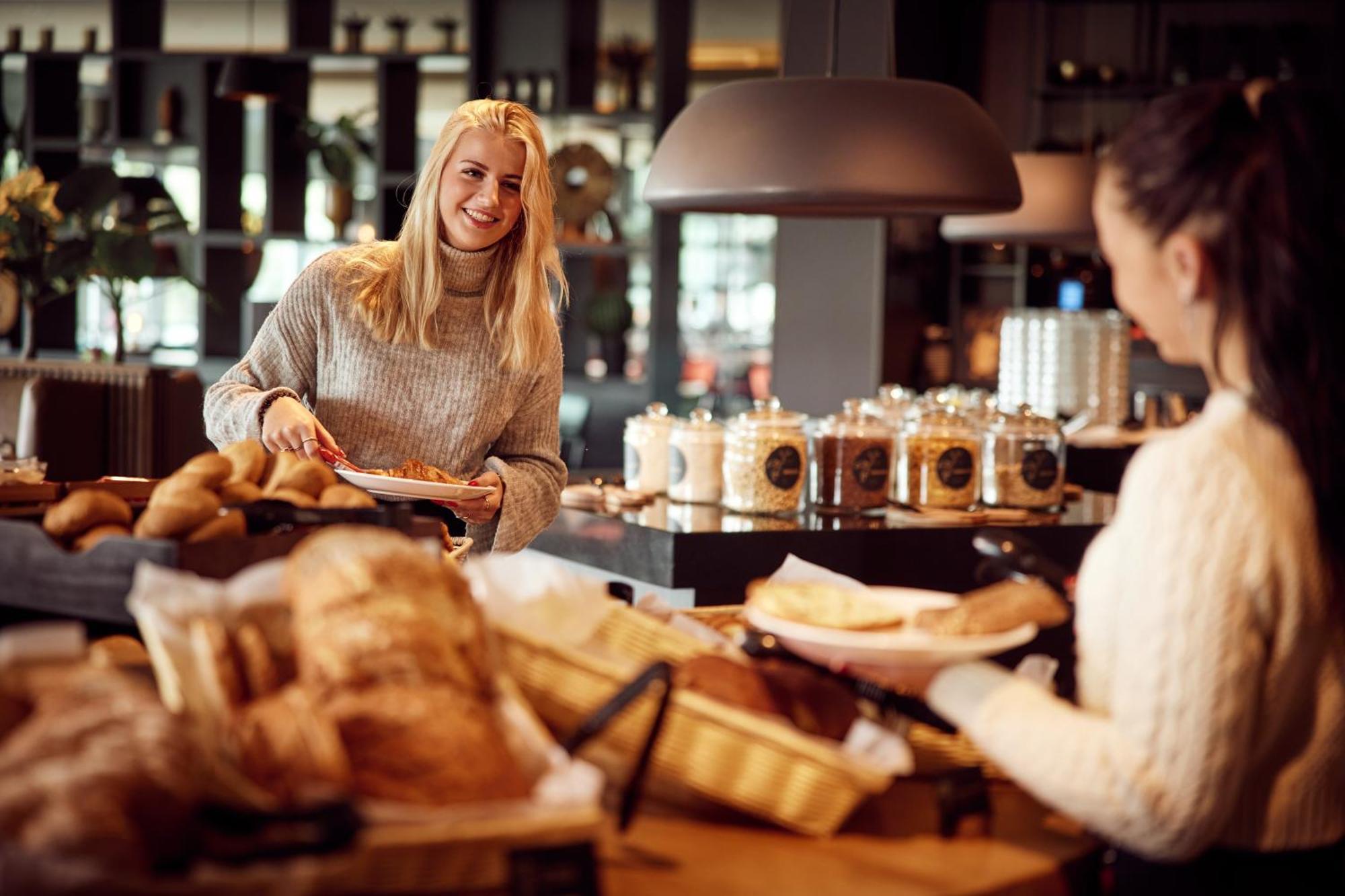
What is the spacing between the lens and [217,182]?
776 cm

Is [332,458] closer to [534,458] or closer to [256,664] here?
[534,458]

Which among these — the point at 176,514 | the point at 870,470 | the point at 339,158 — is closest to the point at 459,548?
the point at 176,514

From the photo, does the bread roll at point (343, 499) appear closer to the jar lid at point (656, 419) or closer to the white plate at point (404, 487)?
the white plate at point (404, 487)

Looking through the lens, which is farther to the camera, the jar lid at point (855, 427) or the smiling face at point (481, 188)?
the jar lid at point (855, 427)

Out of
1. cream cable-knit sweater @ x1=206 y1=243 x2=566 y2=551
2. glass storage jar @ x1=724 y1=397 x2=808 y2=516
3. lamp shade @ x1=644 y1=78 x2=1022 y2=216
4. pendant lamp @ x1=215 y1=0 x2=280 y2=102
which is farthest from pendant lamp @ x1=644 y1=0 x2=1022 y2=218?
pendant lamp @ x1=215 y1=0 x2=280 y2=102

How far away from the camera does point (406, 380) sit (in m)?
2.47

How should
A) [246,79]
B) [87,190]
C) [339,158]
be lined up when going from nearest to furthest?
[87,190]
[246,79]
[339,158]

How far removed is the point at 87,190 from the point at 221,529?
16.5ft

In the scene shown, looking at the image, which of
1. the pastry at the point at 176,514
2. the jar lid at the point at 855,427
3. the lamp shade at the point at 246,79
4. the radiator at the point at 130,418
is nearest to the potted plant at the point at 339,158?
the lamp shade at the point at 246,79

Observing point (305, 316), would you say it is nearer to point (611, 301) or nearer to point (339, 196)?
point (611, 301)

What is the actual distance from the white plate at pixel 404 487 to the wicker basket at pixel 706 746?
0.77 metres

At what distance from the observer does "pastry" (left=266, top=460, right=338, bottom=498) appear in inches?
58.7

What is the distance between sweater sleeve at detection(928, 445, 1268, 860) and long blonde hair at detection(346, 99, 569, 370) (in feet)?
4.95

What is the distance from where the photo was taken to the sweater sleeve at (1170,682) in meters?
1.07
